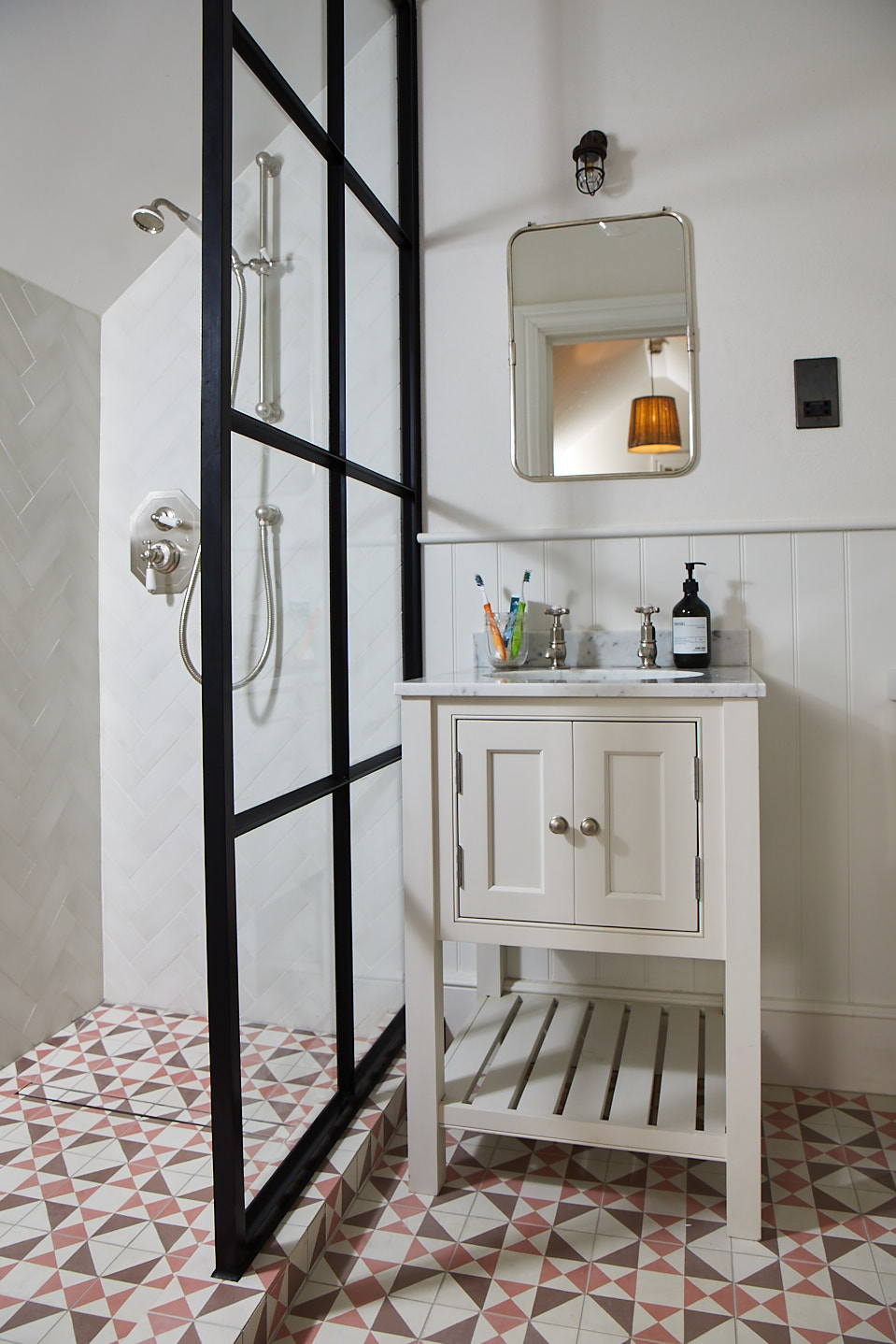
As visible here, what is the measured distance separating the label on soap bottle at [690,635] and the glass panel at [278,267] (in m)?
0.79

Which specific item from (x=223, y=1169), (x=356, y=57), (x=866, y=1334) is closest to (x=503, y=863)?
(x=223, y=1169)

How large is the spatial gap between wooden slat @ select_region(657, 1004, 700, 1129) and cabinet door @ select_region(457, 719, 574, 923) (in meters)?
0.38

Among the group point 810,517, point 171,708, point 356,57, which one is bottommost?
point 171,708

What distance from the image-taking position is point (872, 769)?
1.79 meters

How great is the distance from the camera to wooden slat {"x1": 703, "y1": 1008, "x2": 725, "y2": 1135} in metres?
1.41

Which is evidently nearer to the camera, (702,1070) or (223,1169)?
(223,1169)

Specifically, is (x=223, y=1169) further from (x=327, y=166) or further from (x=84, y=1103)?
(x=327, y=166)

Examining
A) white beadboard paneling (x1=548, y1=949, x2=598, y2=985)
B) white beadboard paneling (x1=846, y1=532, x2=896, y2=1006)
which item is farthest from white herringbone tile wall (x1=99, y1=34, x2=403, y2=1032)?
white beadboard paneling (x1=846, y1=532, x2=896, y2=1006)

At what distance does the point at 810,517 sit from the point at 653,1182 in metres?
1.29

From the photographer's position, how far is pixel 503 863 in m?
1.43

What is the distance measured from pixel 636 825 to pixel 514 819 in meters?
0.19

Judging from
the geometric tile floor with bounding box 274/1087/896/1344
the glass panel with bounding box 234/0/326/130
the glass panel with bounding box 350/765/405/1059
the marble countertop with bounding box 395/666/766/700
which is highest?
the glass panel with bounding box 234/0/326/130

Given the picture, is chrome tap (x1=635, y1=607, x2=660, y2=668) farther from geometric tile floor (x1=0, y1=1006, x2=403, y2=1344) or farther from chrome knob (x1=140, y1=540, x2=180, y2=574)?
chrome knob (x1=140, y1=540, x2=180, y2=574)

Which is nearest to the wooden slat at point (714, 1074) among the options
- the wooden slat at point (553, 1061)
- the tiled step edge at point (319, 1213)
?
the wooden slat at point (553, 1061)
